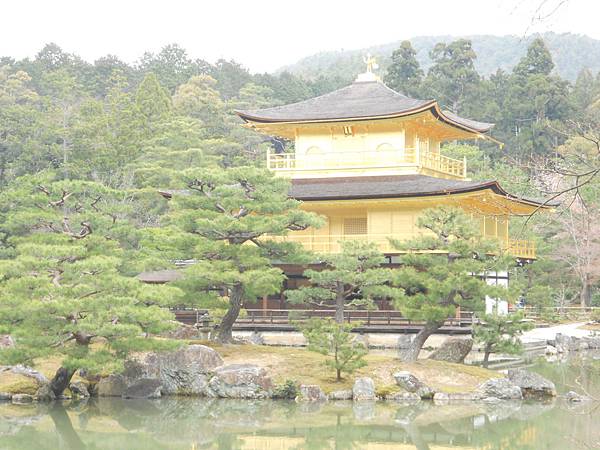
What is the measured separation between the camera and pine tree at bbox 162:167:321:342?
826 inches

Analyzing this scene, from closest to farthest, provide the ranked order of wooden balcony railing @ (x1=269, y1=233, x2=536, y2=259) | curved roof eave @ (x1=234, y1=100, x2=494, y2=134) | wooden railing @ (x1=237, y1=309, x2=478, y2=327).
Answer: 1. wooden railing @ (x1=237, y1=309, x2=478, y2=327)
2. wooden balcony railing @ (x1=269, y1=233, x2=536, y2=259)
3. curved roof eave @ (x1=234, y1=100, x2=494, y2=134)

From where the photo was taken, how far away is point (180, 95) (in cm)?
5875

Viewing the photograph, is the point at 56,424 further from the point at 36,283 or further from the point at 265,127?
the point at 265,127

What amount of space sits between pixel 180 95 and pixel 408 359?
4097cm

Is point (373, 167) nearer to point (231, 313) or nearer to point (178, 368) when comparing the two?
point (231, 313)

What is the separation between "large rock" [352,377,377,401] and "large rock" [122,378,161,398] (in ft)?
13.0

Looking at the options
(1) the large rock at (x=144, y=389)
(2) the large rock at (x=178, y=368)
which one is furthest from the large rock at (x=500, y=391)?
(1) the large rock at (x=144, y=389)

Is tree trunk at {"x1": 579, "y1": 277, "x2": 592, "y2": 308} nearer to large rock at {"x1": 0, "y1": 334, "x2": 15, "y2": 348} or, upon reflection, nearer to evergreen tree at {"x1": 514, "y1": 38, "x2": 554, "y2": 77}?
evergreen tree at {"x1": 514, "y1": 38, "x2": 554, "y2": 77}

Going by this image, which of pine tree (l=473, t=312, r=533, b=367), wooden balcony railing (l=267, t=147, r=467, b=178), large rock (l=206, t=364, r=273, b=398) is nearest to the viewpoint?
large rock (l=206, t=364, r=273, b=398)

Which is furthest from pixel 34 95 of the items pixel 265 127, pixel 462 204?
pixel 462 204

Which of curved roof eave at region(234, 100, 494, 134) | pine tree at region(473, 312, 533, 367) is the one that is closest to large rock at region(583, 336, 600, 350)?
curved roof eave at region(234, 100, 494, 134)

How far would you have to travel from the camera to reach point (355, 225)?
29047mm

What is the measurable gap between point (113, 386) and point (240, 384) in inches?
103

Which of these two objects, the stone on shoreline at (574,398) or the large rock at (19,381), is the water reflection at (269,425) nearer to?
the stone on shoreline at (574,398)
